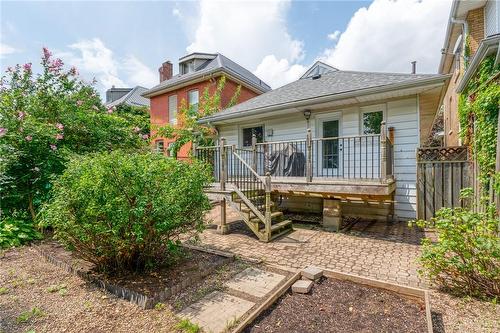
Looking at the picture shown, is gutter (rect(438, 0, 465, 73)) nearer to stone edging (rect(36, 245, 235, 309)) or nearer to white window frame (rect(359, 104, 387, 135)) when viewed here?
white window frame (rect(359, 104, 387, 135))

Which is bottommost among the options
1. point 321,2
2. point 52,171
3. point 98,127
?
point 52,171

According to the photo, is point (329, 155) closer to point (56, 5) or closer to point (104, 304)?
point (104, 304)

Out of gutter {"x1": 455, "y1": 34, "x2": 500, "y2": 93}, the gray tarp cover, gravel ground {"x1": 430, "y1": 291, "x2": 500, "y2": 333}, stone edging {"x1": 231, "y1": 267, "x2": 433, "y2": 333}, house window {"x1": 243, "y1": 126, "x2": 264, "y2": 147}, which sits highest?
gutter {"x1": 455, "y1": 34, "x2": 500, "y2": 93}

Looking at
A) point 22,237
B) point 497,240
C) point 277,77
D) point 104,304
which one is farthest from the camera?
point 277,77

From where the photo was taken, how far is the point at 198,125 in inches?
438

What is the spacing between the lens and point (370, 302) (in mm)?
2715

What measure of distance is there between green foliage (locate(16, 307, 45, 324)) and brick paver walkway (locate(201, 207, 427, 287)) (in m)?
2.72

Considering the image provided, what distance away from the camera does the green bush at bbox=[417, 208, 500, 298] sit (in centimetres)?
263

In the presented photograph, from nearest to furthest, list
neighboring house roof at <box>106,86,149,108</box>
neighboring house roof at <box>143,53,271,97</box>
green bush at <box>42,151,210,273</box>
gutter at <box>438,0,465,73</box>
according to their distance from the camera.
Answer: green bush at <box>42,151,210,273</box>, gutter at <box>438,0,465,73</box>, neighboring house roof at <box>143,53,271,97</box>, neighboring house roof at <box>106,86,149,108</box>

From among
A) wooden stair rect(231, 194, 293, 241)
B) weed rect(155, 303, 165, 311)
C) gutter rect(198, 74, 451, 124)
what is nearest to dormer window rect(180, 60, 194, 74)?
gutter rect(198, 74, 451, 124)

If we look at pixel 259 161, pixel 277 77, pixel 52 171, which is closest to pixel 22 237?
pixel 52 171

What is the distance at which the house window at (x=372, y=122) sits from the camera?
7.04 m

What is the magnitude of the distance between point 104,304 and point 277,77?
20.6 metres

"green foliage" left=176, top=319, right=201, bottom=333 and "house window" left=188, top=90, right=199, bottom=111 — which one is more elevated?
"house window" left=188, top=90, right=199, bottom=111
